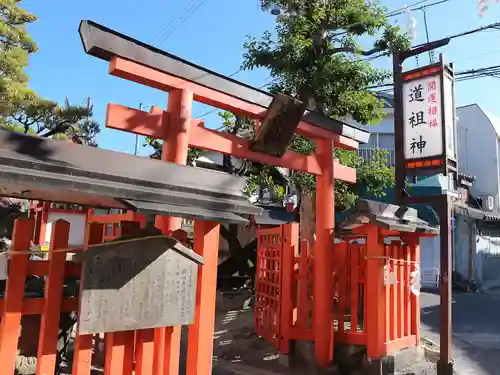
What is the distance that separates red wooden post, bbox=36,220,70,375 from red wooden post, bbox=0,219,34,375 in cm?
16

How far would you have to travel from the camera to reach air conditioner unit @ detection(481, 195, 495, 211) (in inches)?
826

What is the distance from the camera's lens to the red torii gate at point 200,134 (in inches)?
146

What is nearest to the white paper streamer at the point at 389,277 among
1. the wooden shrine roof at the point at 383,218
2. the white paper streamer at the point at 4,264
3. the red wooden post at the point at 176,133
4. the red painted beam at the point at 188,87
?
the wooden shrine roof at the point at 383,218

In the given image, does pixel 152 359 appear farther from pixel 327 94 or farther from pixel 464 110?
pixel 464 110

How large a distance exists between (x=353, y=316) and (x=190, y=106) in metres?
4.15

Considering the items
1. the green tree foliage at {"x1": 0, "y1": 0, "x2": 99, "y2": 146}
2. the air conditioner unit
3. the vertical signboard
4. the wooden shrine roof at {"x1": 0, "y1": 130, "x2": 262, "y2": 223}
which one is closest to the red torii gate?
the wooden shrine roof at {"x1": 0, "y1": 130, "x2": 262, "y2": 223}

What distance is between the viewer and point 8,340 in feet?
8.91

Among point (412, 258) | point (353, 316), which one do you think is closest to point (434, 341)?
point (412, 258)

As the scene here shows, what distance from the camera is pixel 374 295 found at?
637cm

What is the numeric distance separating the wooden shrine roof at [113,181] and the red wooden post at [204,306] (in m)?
0.45

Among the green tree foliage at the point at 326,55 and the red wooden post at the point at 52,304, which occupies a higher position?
the green tree foliage at the point at 326,55

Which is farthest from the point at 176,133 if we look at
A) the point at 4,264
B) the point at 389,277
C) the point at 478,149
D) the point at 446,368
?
the point at 478,149

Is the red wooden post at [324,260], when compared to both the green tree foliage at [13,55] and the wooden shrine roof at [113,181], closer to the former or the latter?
the wooden shrine roof at [113,181]

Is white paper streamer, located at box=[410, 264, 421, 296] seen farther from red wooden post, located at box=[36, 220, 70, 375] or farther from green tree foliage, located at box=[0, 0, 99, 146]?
green tree foliage, located at box=[0, 0, 99, 146]
